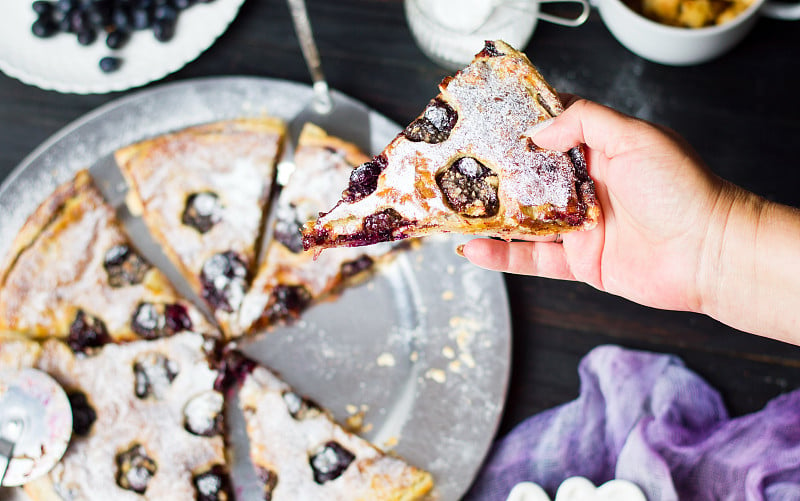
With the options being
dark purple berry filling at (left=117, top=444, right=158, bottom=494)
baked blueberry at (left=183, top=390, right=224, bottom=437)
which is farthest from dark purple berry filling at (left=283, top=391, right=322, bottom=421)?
dark purple berry filling at (left=117, top=444, right=158, bottom=494)

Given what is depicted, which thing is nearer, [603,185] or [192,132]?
[603,185]

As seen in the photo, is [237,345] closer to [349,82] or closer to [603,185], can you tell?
[349,82]

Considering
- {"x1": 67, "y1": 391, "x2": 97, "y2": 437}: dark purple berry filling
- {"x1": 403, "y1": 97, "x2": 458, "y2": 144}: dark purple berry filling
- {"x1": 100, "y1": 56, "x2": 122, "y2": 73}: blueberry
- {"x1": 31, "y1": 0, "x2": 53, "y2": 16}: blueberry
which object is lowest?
{"x1": 67, "y1": 391, "x2": 97, "y2": 437}: dark purple berry filling

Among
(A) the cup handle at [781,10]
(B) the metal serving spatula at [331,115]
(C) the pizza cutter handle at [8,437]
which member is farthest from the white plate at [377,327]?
(A) the cup handle at [781,10]

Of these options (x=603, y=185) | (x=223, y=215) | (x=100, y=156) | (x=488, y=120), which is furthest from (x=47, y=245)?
(x=603, y=185)

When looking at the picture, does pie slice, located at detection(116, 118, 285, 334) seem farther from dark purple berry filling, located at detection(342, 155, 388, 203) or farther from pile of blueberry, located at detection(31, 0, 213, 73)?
dark purple berry filling, located at detection(342, 155, 388, 203)

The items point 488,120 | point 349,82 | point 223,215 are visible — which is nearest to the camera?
point 488,120
